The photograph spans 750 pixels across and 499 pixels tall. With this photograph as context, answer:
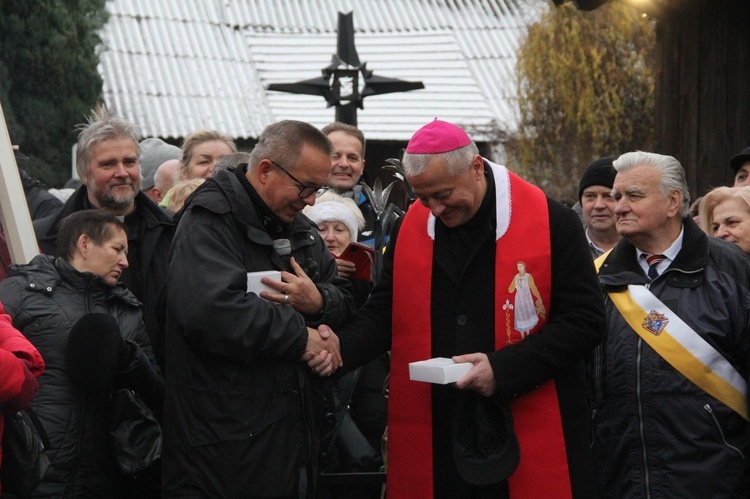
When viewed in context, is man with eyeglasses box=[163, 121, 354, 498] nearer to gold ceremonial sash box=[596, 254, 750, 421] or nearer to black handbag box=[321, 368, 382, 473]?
black handbag box=[321, 368, 382, 473]

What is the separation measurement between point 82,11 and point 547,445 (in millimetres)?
A: 13350

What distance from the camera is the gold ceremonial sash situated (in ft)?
15.2

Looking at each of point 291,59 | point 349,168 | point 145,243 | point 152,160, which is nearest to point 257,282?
point 145,243

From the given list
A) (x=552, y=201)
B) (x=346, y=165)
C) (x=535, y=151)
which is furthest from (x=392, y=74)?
(x=552, y=201)

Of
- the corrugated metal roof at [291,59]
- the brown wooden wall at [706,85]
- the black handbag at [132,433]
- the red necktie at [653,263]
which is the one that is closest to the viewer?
the black handbag at [132,433]

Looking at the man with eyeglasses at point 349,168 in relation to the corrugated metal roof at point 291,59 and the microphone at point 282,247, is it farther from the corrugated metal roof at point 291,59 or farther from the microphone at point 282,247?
the corrugated metal roof at point 291,59

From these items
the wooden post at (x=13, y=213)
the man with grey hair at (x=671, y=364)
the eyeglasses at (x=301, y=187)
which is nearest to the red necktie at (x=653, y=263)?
the man with grey hair at (x=671, y=364)

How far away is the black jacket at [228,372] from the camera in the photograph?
4184 millimetres

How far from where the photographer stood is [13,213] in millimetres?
5355

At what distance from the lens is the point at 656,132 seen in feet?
29.8

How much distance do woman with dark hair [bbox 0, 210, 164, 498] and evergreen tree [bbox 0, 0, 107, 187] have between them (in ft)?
34.4

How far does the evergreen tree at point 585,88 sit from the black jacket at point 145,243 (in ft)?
47.2

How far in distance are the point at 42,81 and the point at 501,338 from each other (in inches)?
483

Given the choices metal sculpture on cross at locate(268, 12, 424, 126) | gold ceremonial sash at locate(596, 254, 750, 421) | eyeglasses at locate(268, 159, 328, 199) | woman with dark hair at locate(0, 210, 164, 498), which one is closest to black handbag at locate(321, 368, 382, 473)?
woman with dark hair at locate(0, 210, 164, 498)
